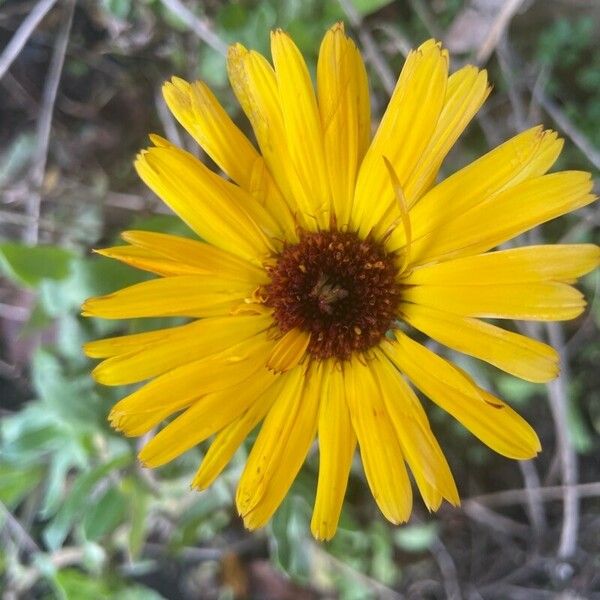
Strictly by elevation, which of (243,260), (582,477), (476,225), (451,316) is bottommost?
(582,477)

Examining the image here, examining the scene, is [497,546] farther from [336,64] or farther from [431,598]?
[336,64]

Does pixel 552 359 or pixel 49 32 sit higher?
pixel 49 32

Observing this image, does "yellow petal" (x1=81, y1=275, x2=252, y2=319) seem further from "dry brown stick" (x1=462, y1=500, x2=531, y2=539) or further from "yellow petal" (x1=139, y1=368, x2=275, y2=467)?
"dry brown stick" (x1=462, y1=500, x2=531, y2=539)

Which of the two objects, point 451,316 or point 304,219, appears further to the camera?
point 304,219

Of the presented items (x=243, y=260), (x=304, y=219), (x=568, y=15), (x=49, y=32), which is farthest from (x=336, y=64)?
→ (x=49, y=32)

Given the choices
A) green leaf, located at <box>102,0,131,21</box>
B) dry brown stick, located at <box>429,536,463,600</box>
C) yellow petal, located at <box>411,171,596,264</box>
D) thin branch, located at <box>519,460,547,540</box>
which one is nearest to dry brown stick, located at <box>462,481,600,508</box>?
thin branch, located at <box>519,460,547,540</box>

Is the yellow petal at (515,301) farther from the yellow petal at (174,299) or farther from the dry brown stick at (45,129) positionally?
the dry brown stick at (45,129)

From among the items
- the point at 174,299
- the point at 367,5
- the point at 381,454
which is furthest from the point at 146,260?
the point at 367,5

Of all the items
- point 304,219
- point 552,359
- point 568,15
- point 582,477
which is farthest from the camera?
point 582,477
